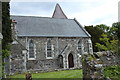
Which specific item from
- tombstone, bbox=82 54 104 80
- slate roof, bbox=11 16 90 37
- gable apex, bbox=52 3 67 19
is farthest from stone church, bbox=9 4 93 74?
tombstone, bbox=82 54 104 80

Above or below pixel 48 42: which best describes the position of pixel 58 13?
above

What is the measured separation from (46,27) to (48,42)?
237 cm

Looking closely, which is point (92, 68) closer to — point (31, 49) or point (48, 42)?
point (31, 49)

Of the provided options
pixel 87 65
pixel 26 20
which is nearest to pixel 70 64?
pixel 26 20

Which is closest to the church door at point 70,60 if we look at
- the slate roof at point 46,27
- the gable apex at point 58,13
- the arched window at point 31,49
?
the slate roof at point 46,27

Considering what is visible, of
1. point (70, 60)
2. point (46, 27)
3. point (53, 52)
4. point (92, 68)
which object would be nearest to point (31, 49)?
point (53, 52)

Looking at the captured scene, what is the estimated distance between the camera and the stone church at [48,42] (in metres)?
17.2

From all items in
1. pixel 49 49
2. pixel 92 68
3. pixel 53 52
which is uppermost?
pixel 49 49

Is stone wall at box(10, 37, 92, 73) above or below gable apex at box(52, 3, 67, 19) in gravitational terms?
below

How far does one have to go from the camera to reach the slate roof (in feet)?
59.5

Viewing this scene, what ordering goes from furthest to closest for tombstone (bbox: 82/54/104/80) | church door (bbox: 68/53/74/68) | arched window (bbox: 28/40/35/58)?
1. church door (bbox: 68/53/74/68)
2. arched window (bbox: 28/40/35/58)
3. tombstone (bbox: 82/54/104/80)

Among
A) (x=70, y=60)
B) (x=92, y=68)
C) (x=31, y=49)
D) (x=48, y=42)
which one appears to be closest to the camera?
(x=92, y=68)

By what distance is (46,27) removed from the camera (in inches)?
779

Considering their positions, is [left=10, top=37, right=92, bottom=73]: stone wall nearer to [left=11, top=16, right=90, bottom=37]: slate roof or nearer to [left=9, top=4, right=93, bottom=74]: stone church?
[left=9, top=4, right=93, bottom=74]: stone church
